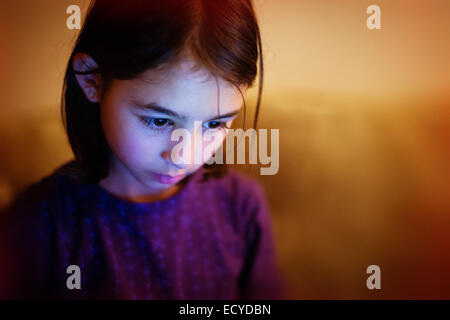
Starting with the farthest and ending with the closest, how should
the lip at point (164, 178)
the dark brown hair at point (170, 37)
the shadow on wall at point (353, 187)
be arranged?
1. the shadow on wall at point (353, 187)
2. the lip at point (164, 178)
3. the dark brown hair at point (170, 37)

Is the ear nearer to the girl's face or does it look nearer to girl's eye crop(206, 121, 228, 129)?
the girl's face

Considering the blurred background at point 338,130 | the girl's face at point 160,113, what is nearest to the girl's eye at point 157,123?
the girl's face at point 160,113

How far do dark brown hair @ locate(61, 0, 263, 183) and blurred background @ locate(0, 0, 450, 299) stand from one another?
72 mm

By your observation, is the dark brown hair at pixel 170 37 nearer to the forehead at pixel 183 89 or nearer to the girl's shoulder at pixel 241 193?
the forehead at pixel 183 89

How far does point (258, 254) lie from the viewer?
Result: 816 mm

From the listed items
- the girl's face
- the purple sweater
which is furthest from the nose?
the purple sweater

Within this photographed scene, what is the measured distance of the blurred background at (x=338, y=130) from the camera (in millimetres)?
717

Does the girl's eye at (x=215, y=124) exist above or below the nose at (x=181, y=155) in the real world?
above

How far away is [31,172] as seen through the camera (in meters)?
0.75

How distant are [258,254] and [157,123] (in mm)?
362

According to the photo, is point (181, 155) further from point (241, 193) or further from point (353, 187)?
point (353, 187)

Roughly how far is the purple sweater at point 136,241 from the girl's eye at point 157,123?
18 centimetres

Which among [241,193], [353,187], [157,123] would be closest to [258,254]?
[241,193]
